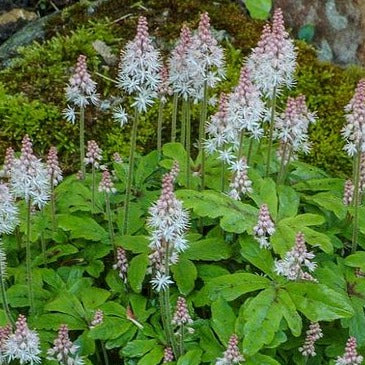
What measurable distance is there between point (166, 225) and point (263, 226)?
629 millimetres

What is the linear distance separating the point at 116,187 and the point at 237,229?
0.92m

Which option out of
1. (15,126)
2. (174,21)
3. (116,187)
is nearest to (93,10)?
Answer: (174,21)

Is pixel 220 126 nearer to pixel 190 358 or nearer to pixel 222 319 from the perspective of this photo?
pixel 222 319

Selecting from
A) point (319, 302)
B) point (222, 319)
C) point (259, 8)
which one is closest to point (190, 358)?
point (222, 319)

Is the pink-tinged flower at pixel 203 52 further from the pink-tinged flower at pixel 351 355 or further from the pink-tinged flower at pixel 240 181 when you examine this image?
the pink-tinged flower at pixel 351 355

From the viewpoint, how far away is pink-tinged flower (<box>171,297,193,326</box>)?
132 inches

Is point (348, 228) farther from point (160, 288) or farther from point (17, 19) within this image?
point (17, 19)

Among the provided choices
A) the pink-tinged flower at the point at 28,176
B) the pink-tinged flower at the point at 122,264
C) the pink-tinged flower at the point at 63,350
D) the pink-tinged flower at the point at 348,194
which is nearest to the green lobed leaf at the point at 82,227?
the pink-tinged flower at the point at 122,264

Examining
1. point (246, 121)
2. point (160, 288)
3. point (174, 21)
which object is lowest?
point (160, 288)

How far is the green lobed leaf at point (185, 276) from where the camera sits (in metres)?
3.62

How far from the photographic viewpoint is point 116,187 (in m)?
4.30

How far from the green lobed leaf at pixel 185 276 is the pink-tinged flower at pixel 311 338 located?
55cm

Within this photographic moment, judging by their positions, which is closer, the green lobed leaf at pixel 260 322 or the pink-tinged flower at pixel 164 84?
the green lobed leaf at pixel 260 322

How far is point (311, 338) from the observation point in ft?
11.4
